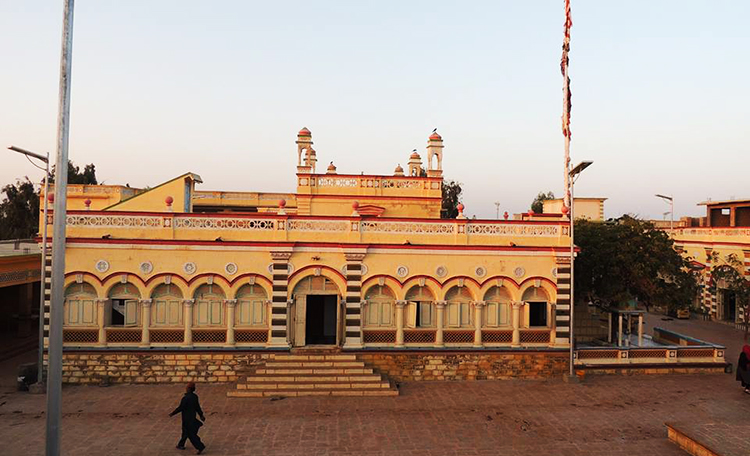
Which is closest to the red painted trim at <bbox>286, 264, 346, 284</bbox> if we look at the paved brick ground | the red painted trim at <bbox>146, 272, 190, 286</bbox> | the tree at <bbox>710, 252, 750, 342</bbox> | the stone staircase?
the stone staircase

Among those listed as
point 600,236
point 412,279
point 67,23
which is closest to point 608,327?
point 600,236

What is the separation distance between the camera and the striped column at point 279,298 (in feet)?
57.8

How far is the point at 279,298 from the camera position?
58.0ft

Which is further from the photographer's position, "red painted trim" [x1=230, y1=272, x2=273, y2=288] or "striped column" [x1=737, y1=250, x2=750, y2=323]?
"striped column" [x1=737, y1=250, x2=750, y2=323]

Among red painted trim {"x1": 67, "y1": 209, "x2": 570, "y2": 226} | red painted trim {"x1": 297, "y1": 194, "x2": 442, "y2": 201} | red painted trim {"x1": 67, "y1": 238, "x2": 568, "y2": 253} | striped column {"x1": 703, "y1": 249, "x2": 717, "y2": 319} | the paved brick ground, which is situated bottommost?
the paved brick ground

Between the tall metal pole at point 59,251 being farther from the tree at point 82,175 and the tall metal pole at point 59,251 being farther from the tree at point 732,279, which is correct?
the tree at point 82,175

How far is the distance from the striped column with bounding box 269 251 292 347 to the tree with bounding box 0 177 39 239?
109 ft

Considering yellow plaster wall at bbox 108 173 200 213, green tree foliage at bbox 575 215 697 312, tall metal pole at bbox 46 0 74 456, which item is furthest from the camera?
green tree foliage at bbox 575 215 697 312

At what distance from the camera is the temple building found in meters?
17.3

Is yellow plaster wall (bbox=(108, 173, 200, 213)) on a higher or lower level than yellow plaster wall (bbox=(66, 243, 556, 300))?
higher

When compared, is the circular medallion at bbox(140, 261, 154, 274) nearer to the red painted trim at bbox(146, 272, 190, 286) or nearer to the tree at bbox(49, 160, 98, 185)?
the red painted trim at bbox(146, 272, 190, 286)

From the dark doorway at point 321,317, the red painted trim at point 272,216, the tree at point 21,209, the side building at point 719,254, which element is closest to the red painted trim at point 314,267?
the red painted trim at point 272,216

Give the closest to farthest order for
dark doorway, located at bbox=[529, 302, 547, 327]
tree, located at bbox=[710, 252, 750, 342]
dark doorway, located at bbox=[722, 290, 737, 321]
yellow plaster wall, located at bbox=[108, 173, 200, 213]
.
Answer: dark doorway, located at bbox=[529, 302, 547, 327] → yellow plaster wall, located at bbox=[108, 173, 200, 213] → tree, located at bbox=[710, 252, 750, 342] → dark doorway, located at bbox=[722, 290, 737, 321]

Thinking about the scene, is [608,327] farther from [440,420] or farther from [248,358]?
[248,358]
